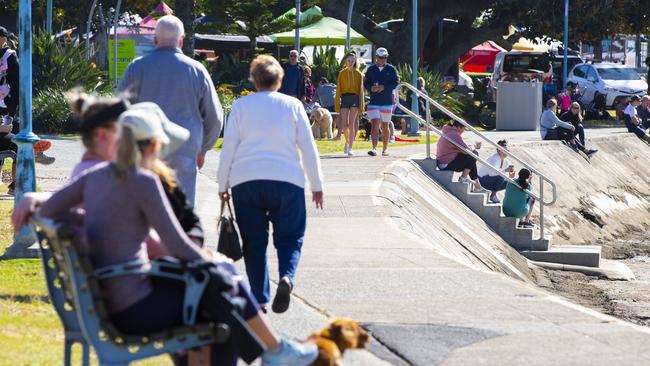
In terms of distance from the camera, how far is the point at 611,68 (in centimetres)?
4306

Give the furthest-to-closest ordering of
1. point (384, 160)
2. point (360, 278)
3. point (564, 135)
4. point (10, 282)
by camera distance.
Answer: point (564, 135), point (384, 160), point (360, 278), point (10, 282)

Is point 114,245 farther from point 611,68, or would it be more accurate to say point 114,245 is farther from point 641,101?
point 611,68

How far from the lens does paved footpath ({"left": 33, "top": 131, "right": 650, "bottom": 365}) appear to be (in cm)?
755

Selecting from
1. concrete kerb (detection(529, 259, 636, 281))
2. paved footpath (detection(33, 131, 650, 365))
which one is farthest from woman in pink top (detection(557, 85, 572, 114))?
paved footpath (detection(33, 131, 650, 365))

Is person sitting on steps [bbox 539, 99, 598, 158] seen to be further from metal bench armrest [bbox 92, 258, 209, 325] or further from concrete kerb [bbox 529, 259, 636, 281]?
metal bench armrest [bbox 92, 258, 209, 325]

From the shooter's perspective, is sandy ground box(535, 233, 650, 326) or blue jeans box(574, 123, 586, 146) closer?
sandy ground box(535, 233, 650, 326)

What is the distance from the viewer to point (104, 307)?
4.95 metres

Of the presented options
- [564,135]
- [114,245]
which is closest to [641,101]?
[564,135]

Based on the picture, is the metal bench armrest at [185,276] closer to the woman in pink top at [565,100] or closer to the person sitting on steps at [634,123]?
the person sitting on steps at [634,123]

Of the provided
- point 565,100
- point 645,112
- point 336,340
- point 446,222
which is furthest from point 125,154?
point 565,100

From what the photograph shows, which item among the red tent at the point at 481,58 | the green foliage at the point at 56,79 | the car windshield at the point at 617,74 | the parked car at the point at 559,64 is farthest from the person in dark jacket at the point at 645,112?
the red tent at the point at 481,58

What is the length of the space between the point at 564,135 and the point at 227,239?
20854 millimetres

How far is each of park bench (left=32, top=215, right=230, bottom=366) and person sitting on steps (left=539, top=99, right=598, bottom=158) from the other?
22578 millimetres

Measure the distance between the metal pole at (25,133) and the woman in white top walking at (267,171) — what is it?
7.80 ft
